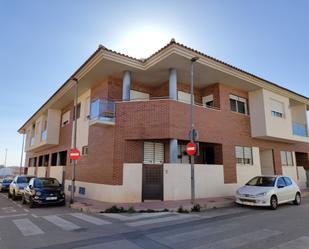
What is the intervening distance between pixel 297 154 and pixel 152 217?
19.6 meters

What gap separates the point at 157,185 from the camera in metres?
12.0

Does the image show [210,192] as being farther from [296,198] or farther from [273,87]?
[273,87]

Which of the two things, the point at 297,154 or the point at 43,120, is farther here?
the point at 43,120

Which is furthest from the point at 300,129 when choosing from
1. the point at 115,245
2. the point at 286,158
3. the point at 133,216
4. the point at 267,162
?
the point at 115,245

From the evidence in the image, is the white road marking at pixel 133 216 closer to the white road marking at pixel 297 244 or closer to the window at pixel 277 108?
the white road marking at pixel 297 244

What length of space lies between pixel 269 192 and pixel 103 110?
9.05 metres

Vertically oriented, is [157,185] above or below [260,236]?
above

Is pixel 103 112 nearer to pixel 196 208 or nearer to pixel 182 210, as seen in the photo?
pixel 182 210

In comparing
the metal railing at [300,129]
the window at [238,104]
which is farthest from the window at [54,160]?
the metal railing at [300,129]

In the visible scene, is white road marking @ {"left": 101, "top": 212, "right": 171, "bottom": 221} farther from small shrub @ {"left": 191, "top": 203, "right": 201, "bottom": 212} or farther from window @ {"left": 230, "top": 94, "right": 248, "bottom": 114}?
window @ {"left": 230, "top": 94, "right": 248, "bottom": 114}

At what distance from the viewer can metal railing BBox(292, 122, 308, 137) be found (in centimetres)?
1872

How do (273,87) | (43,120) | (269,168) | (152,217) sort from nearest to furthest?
(152,217)
(273,87)
(269,168)
(43,120)

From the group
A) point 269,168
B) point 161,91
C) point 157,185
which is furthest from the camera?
point 269,168

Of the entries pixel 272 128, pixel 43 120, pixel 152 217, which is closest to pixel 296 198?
pixel 272 128
